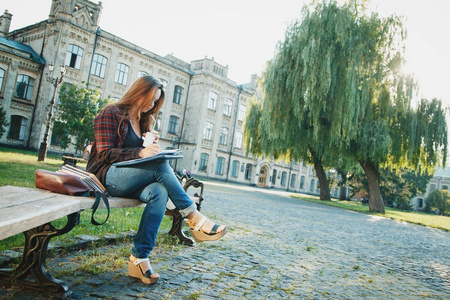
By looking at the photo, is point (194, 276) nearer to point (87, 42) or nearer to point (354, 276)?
point (354, 276)

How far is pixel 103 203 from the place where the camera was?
8.40 ft

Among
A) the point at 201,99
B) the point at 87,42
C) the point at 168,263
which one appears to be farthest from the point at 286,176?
the point at 168,263

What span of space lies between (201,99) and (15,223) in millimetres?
32702

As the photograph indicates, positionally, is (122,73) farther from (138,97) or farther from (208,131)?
(138,97)

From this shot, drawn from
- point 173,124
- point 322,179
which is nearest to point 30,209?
point 322,179

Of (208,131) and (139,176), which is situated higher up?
(208,131)

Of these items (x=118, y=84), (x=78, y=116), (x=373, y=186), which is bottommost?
(x=373, y=186)

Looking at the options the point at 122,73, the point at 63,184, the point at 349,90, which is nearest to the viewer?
the point at 63,184

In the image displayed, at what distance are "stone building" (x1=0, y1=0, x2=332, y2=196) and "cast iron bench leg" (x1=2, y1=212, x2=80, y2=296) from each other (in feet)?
69.9

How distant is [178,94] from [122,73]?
6.85 m

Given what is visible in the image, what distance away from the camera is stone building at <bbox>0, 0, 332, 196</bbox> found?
79.6 feet

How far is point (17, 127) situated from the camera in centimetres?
2423

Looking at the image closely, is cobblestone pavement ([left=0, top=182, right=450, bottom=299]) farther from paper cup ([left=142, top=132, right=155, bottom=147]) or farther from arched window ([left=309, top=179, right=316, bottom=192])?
arched window ([left=309, top=179, right=316, bottom=192])

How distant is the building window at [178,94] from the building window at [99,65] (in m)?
8.04
